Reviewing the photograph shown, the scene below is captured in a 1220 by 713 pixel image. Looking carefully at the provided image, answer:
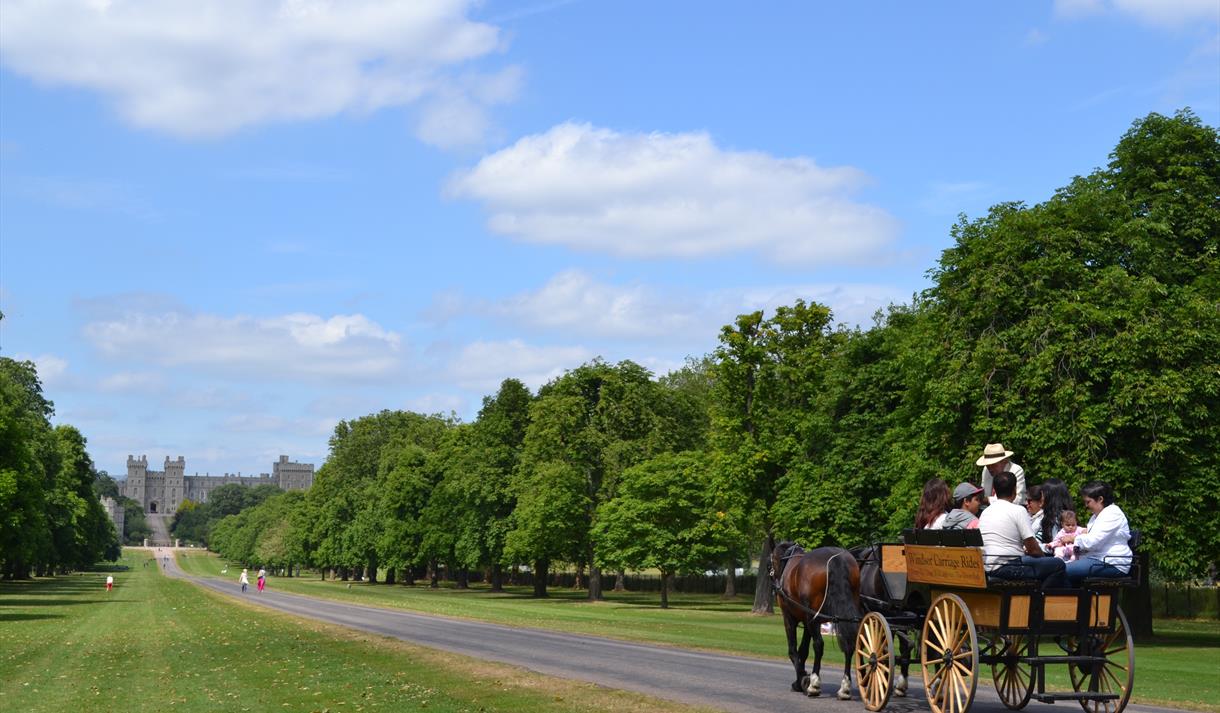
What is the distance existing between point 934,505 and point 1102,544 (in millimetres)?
2332

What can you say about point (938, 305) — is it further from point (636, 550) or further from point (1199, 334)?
point (636, 550)

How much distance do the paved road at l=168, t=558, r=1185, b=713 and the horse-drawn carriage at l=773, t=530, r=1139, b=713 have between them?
36.6 inches

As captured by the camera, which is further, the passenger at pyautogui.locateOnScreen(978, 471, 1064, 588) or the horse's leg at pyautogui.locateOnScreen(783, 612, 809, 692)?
the horse's leg at pyautogui.locateOnScreen(783, 612, 809, 692)

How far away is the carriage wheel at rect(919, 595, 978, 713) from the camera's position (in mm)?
13531

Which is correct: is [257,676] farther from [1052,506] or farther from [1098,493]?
[1098,493]

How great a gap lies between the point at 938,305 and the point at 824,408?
11951mm

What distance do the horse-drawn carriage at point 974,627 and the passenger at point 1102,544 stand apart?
0.14m

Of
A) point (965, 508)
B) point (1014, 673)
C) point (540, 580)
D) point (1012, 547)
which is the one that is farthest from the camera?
point (540, 580)

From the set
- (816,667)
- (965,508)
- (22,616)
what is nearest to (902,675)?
(816,667)

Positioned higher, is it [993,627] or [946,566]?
[946,566]

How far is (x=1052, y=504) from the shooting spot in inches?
584

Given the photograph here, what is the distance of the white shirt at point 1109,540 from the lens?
13859 mm

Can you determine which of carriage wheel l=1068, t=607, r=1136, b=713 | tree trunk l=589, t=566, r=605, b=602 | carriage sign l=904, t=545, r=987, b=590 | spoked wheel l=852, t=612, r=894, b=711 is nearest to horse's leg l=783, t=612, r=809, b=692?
→ spoked wheel l=852, t=612, r=894, b=711

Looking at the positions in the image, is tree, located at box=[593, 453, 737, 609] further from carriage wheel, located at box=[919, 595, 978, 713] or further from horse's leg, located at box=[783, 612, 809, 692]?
carriage wheel, located at box=[919, 595, 978, 713]
